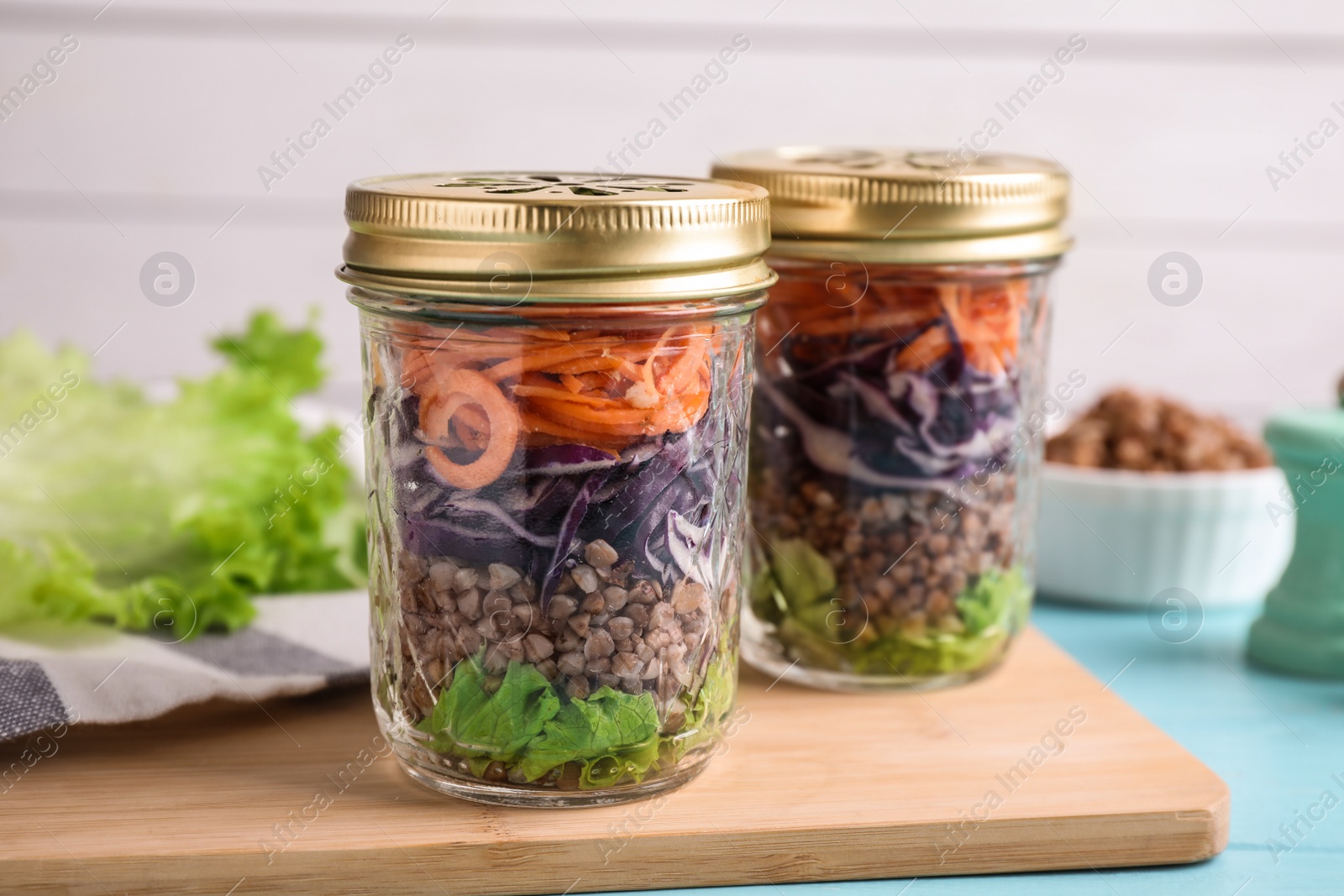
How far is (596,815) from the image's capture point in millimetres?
914

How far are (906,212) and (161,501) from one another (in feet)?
2.45

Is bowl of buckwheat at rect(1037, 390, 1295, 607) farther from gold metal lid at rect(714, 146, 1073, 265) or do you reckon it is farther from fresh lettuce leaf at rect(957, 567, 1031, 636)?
gold metal lid at rect(714, 146, 1073, 265)

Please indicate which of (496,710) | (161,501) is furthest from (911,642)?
(161,501)

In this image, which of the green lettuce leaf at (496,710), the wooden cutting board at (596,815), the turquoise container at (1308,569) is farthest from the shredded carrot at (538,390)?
the turquoise container at (1308,569)

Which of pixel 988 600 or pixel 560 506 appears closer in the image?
pixel 560 506

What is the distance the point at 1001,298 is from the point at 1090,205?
123cm

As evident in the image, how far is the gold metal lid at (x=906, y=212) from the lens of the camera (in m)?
1.06

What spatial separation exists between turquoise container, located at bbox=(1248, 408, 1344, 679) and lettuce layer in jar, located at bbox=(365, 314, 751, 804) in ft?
2.01

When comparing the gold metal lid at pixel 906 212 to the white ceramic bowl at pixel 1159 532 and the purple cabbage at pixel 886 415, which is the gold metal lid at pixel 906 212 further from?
the white ceramic bowl at pixel 1159 532

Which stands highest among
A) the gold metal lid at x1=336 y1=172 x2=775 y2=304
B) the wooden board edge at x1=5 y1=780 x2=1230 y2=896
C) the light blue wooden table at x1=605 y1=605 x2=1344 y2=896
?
the gold metal lid at x1=336 y1=172 x2=775 y2=304

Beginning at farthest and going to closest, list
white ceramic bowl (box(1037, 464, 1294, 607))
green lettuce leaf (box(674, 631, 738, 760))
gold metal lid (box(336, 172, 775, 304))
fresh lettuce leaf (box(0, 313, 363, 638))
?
white ceramic bowl (box(1037, 464, 1294, 607)), fresh lettuce leaf (box(0, 313, 363, 638)), green lettuce leaf (box(674, 631, 738, 760)), gold metal lid (box(336, 172, 775, 304))

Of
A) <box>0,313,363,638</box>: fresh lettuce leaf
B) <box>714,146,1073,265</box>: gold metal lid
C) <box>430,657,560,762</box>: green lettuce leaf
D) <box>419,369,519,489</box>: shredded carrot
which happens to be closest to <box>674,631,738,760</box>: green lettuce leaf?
<box>430,657,560,762</box>: green lettuce leaf

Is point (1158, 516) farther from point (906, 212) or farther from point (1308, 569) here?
point (906, 212)

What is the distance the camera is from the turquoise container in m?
1.25
